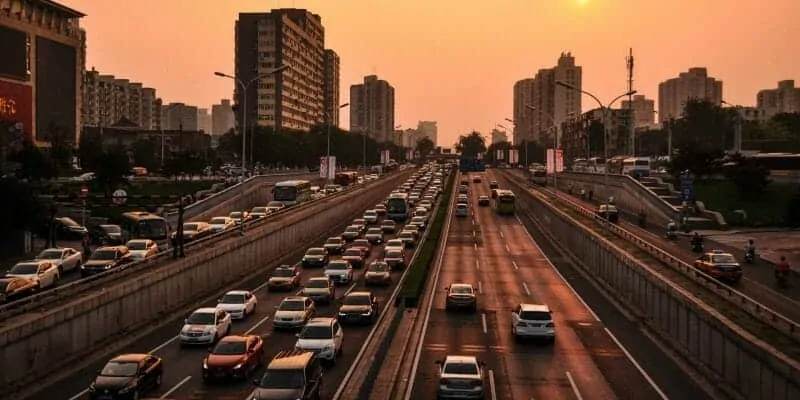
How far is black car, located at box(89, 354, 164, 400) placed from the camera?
22.8 m

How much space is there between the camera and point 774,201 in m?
83.4

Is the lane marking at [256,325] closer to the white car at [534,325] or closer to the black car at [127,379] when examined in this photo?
the black car at [127,379]

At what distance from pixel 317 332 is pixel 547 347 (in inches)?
373

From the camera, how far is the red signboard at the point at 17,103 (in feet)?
390

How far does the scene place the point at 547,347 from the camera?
105ft

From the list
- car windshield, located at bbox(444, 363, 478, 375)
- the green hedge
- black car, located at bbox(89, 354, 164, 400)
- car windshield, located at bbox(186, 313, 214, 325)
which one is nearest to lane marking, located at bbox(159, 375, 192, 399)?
black car, located at bbox(89, 354, 164, 400)

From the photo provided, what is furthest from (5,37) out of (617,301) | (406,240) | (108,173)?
(617,301)

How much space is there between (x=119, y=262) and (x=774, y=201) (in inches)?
2591

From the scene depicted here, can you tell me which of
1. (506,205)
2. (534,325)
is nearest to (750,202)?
(506,205)

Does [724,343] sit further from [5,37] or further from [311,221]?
[5,37]

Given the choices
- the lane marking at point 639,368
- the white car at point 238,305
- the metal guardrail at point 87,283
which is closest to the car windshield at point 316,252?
the metal guardrail at point 87,283

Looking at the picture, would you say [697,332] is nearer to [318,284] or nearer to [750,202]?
[318,284]

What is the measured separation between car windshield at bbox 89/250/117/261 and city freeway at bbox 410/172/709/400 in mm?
18512

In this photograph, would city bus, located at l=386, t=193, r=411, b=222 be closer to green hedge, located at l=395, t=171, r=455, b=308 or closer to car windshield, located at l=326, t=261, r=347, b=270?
green hedge, located at l=395, t=171, r=455, b=308
